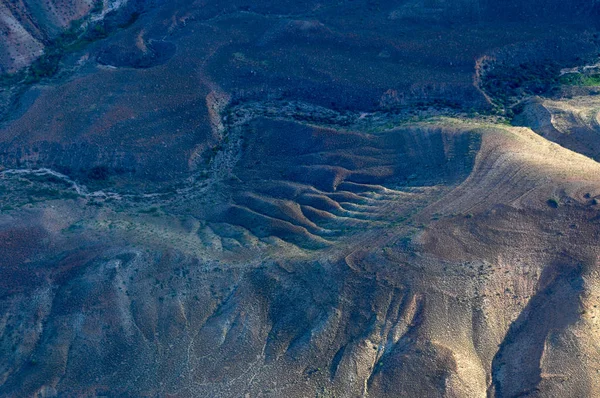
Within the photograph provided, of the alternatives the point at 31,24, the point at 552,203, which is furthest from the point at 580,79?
the point at 31,24

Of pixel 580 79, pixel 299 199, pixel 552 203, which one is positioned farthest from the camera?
pixel 580 79

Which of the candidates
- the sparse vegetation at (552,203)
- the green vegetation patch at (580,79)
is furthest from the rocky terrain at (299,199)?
the sparse vegetation at (552,203)

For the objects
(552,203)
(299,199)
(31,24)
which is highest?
(31,24)

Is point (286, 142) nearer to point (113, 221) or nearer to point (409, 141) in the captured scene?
point (409, 141)

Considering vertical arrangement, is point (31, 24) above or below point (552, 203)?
above

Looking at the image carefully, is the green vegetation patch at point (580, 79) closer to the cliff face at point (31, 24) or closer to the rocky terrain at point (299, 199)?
the rocky terrain at point (299, 199)

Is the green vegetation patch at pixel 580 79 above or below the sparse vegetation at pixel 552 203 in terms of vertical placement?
below

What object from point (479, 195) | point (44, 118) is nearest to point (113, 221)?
point (44, 118)

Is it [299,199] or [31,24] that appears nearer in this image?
[299,199]

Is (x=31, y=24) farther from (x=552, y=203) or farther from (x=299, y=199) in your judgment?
(x=552, y=203)
